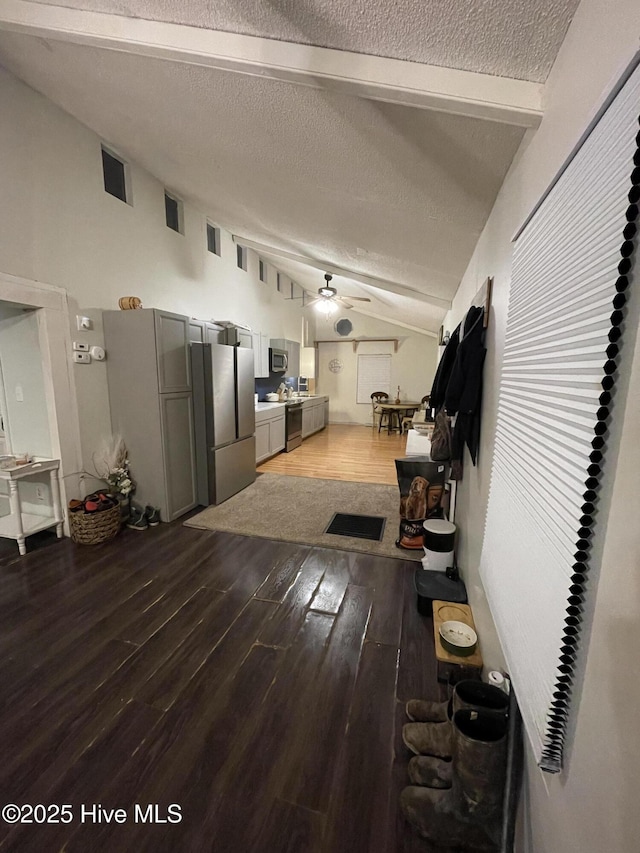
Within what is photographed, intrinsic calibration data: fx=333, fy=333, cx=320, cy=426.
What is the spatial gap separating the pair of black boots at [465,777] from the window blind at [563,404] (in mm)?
274

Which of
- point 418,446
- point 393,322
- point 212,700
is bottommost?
point 212,700

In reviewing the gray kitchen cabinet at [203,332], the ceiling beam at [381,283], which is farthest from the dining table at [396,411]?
the gray kitchen cabinet at [203,332]

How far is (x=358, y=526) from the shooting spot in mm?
3143

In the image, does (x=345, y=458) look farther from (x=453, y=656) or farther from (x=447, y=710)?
(x=447, y=710)

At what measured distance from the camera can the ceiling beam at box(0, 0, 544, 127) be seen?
1128mm

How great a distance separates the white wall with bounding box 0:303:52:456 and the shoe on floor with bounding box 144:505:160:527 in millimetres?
935

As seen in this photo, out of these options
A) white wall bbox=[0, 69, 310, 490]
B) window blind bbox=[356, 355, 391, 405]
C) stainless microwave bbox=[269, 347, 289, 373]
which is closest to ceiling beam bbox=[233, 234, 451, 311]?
white wall bbox=[0, 69, 310, 490]

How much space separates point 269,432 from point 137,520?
2.64 meters

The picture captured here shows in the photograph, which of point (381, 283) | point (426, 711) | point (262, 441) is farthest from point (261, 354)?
point (426, 711)

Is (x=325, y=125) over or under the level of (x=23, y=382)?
over

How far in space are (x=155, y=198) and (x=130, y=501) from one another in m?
3.22

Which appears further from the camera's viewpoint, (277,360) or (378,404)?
(378,404)

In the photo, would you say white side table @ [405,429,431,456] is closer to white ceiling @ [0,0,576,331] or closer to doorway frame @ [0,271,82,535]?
white ceiling @ [0,0,576,331]

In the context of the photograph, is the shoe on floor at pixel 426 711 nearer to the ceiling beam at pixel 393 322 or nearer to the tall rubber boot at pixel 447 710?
the tall rubber boot at pixel 447 710
